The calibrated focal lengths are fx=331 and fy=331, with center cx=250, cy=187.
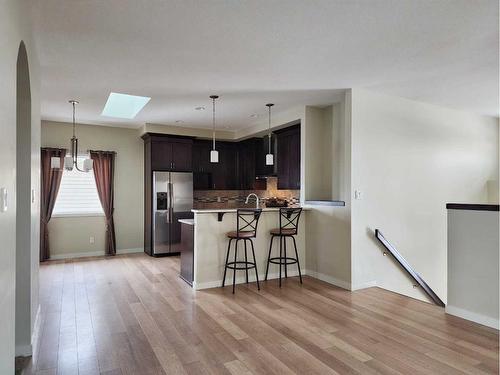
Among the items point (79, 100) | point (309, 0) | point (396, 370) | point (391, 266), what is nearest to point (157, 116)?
point (79, 100)

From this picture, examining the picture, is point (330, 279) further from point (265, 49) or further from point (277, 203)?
point (265, 49)

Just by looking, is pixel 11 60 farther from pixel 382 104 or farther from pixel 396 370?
pixel 382 104

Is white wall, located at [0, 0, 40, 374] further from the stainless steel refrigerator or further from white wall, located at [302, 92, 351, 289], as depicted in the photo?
the stainless steel refrigerator

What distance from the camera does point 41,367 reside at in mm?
2373

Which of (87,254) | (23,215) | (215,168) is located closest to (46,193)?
(87,254)

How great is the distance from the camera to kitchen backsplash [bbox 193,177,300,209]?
7.11m

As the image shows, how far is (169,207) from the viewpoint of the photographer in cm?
647

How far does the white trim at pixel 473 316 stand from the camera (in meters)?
3.02

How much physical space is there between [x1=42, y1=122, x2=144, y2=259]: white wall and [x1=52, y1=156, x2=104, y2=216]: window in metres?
0.13

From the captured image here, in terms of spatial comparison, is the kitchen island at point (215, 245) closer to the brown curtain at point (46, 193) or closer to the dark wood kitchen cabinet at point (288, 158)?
the dark wood kitchen cabinet at point (288, 158)

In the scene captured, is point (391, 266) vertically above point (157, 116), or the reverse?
point (157, 116)

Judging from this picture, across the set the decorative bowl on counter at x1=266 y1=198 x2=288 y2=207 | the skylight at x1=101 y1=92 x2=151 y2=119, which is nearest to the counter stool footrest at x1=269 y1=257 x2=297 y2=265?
the decorative bowl on counter at x1=266 y1=198 x2=288 y2=207

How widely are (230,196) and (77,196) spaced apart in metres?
3.20

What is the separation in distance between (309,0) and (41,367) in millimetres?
3212
